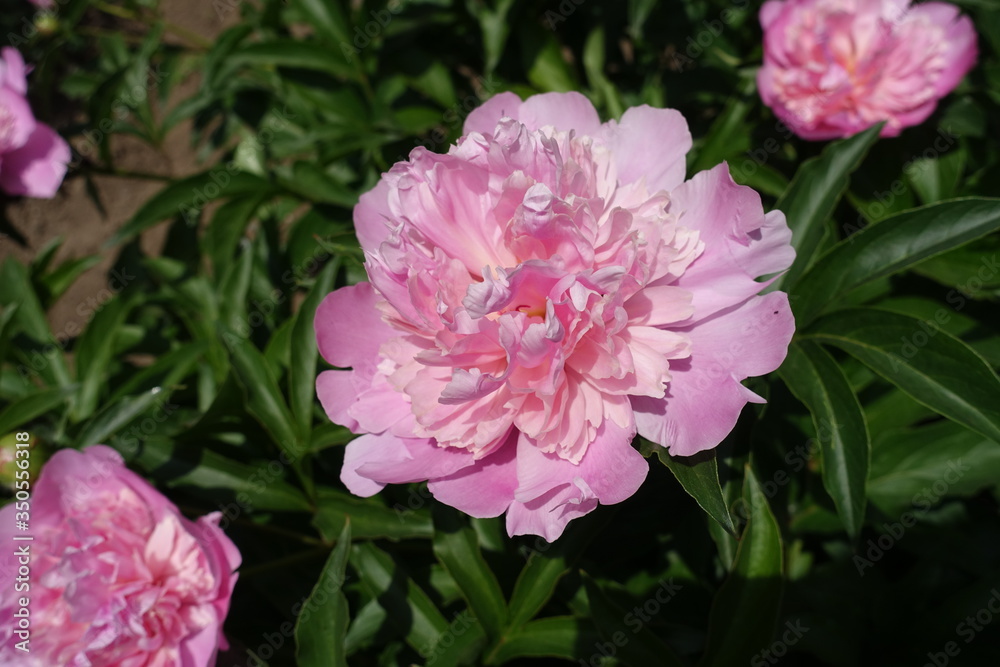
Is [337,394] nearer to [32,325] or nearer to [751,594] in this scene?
[751,594]

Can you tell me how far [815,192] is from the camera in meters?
0.98

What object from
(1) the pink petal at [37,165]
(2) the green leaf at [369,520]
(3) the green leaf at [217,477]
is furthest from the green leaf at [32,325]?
(2) the green leaf at [369,520]

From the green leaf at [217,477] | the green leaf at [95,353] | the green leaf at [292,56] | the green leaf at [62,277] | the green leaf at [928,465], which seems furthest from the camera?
the green leaf at [62,277]

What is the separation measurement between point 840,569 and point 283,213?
55.9 inches

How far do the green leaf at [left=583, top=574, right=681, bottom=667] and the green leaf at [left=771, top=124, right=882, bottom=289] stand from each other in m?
0.47

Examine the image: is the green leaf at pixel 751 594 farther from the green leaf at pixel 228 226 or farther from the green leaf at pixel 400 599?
the green leaf at pixel 228 226

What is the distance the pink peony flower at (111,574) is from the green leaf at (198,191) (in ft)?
2.22

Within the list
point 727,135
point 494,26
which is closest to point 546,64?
point 494,26

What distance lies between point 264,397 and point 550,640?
547mm

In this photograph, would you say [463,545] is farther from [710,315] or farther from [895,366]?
[895,366]

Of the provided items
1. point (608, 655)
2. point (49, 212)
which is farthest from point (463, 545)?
point (49, 212)

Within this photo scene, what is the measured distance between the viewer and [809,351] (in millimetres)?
944

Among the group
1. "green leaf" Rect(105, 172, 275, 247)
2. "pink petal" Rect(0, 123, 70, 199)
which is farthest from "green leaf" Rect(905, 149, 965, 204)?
"pink petal" Rect(0, 123, 70, 199)

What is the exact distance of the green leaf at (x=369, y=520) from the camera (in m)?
1.05
